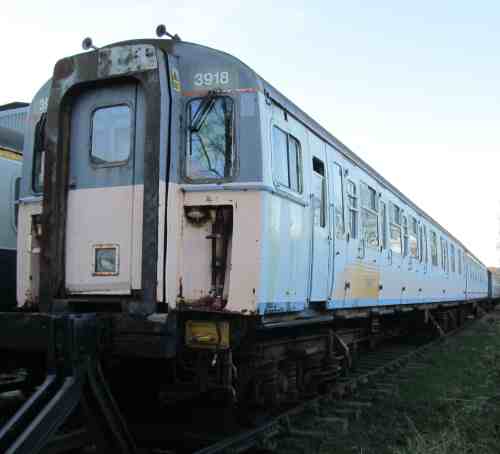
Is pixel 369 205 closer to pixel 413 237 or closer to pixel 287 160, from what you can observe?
pixel 287 160

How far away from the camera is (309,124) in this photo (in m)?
6.92

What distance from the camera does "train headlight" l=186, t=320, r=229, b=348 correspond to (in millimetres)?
5180

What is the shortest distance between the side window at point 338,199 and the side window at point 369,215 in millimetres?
1152

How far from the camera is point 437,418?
22.1 ft

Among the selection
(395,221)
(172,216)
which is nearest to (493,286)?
(395,221)

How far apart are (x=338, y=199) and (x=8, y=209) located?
167 inches

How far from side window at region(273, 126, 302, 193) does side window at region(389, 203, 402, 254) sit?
15.9 ft

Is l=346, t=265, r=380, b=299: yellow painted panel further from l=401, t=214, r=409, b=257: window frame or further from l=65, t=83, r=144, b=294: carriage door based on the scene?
l=65, t=83, r=144, b=294: carriage door

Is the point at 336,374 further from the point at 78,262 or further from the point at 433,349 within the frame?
the point at 433,349

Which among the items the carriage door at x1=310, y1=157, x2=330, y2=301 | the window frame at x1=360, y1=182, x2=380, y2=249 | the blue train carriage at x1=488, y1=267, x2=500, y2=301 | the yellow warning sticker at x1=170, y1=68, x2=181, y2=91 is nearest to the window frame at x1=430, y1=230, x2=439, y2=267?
the window frame at x1=360, y1=182, x2=380, y2=249

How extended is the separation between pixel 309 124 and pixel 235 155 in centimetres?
170

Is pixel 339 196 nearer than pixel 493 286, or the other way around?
pixel 339 196

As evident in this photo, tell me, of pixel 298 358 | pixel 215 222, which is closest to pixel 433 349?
pixel 298 358

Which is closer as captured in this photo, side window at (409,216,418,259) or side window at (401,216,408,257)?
side window at (401,216,408,257)
